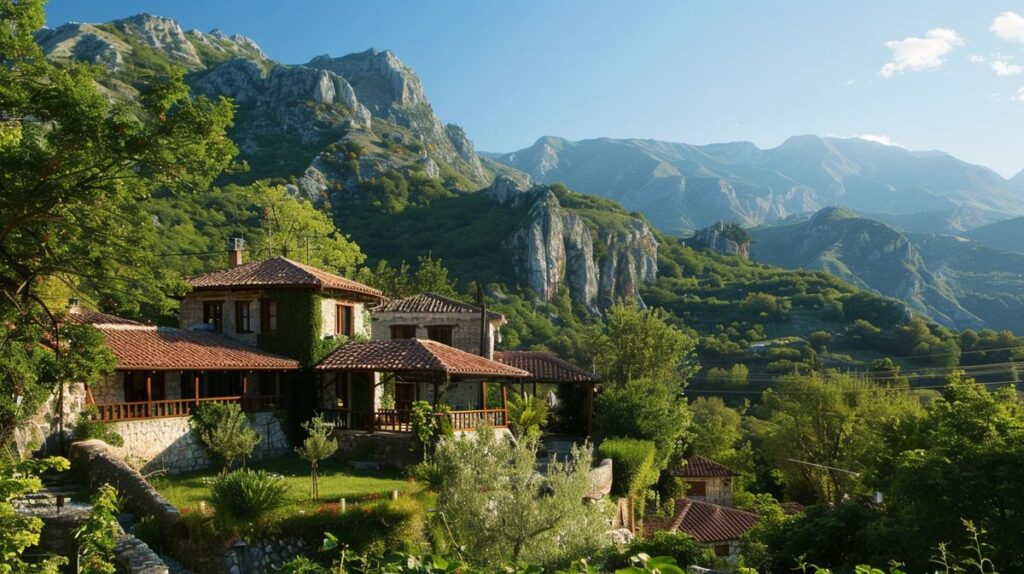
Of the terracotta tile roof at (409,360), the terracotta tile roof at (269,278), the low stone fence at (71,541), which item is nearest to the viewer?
the low stone fence at (71,541)

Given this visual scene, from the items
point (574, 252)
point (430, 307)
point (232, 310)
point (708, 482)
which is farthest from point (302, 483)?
point (574, 252)

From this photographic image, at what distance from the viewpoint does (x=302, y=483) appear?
18.9 meters

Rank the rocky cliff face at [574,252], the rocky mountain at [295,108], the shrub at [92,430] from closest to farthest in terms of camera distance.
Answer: the shrub at [92,430]
the rocky cliff face at [574,252]
the rocky mountain at [295,108]

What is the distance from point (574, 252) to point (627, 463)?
87.1m

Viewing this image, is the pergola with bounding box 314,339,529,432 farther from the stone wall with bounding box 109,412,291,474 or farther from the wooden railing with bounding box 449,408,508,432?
the stone wall with bounding box 109,412,291,474

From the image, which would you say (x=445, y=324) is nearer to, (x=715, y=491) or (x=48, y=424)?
(x=48, y=424)

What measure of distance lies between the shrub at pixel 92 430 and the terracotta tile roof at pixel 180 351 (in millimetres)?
1439

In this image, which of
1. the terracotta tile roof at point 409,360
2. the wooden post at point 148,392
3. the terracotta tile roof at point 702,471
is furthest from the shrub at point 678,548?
the terracotta tile roof at point 702,471

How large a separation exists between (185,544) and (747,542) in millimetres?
16218

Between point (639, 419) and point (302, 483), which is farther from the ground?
point (639, 419)

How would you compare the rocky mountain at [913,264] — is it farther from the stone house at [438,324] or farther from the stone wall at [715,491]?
the stone house at [438,324]

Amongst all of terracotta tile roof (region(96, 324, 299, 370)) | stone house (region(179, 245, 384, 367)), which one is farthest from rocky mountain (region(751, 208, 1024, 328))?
terracotta tile roof (region(96, 324, 299, 370))

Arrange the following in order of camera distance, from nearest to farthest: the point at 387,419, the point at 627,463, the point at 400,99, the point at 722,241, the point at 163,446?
1. the point at 163,446
2. the point at 387,419
3. the point at 627,463
4. the point at 722,241
5. the point at 400,99

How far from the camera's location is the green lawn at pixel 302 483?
54.3 ft
